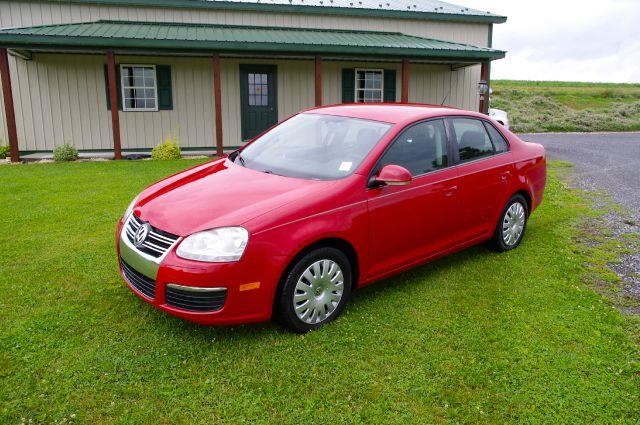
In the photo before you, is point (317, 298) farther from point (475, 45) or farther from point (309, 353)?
point (475, 45)

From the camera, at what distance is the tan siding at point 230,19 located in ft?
46.0

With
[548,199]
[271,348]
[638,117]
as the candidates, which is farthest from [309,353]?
[638,117]

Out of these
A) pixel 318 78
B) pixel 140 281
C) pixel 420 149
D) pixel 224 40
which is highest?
pixel 224 40

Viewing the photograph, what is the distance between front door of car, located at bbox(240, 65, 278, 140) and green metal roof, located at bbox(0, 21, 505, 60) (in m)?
1.24

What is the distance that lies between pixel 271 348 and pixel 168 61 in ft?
42.7

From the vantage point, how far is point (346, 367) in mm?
3434

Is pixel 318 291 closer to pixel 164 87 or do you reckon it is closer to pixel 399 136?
pixel 399 136

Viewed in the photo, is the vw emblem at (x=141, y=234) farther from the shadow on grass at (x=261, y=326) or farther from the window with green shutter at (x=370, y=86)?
the window with green shutter at (x=370, y=86)

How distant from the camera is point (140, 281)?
12.3ft

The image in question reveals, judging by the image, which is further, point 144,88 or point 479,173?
point 144,88

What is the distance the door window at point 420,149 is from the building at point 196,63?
9.43 metres

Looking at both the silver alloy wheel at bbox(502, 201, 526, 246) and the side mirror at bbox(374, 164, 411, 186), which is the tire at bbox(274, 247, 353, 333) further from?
the silver alloy wheel at bbox(502, 201, 526, 246)

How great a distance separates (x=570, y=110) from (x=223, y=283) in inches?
1428

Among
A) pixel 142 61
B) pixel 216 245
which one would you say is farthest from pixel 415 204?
pixel 142 61
